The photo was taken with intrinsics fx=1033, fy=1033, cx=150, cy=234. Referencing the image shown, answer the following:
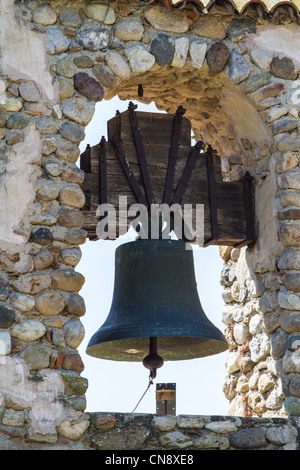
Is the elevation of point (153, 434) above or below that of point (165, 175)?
below

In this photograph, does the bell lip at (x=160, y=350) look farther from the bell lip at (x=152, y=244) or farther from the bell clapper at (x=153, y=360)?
the bell lip at (x=152, y=244)

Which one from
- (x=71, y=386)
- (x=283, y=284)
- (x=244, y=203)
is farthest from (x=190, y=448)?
(x=244, y=203)

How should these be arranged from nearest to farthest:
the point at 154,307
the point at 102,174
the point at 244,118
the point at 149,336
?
1. the point at 149,336
2. the point at 154,307
3. the point at 102,174
4. the point at 244,118

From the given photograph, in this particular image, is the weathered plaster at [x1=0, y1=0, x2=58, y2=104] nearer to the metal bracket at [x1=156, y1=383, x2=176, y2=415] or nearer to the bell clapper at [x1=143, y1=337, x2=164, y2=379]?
the bell clapper at [x1=143, y1=337, x2=164, y2=379]

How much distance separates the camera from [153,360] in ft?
18.0

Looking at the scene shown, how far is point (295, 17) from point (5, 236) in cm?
218

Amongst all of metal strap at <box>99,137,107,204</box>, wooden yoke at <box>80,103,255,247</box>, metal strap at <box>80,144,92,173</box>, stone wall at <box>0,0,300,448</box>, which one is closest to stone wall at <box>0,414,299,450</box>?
stone wall at <box>0,0,300,448</box>

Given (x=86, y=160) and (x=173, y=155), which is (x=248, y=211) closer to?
(x=173, y=155)

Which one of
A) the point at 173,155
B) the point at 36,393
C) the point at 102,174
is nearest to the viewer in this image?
the point at 36,393

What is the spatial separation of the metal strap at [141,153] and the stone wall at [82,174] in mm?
185

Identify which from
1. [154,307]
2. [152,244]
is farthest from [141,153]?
[154,307]

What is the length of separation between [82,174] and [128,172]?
37 cm

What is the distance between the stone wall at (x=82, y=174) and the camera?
512cm

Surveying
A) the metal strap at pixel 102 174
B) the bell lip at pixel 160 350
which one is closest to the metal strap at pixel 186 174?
the metal strap at pixel 102 174
